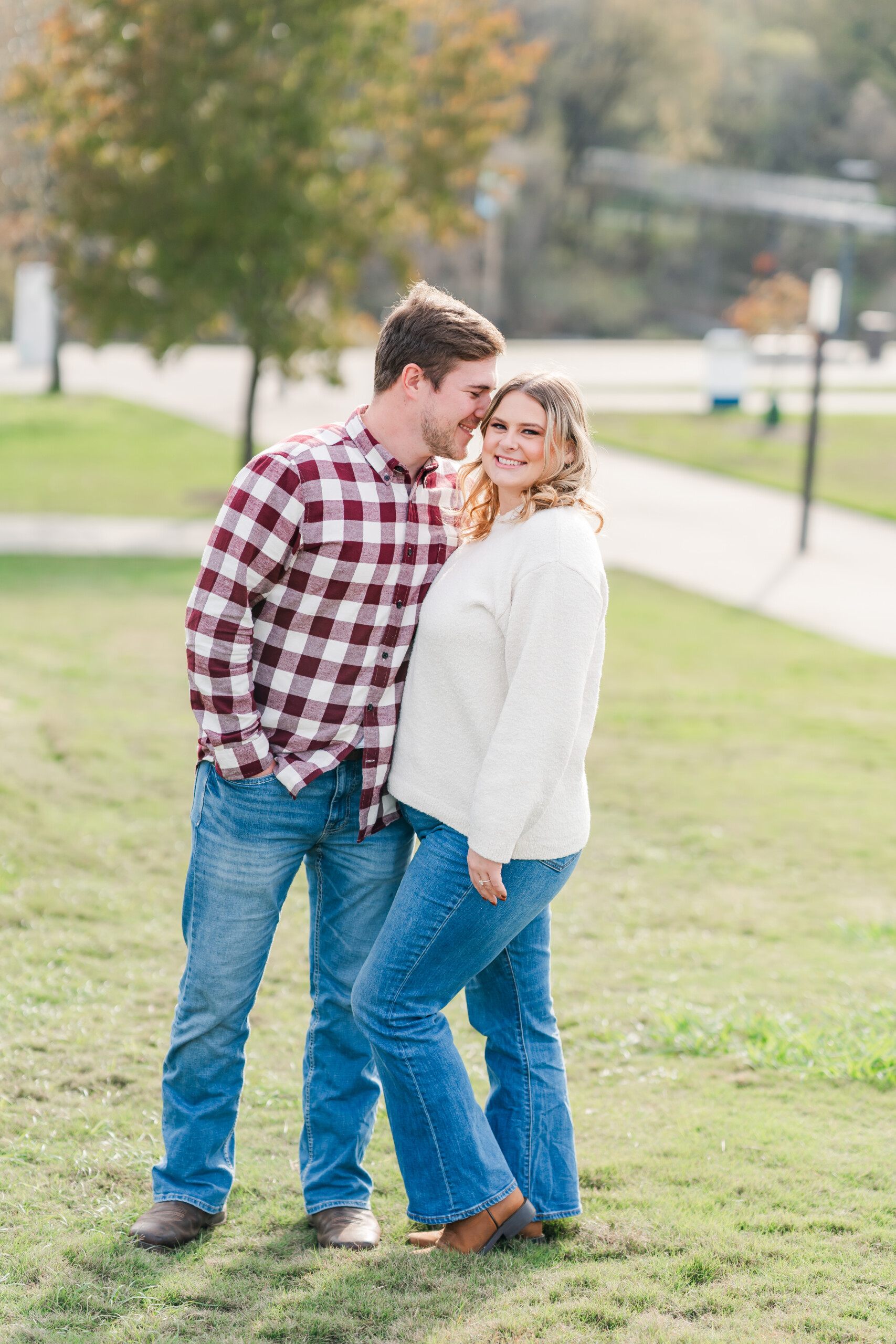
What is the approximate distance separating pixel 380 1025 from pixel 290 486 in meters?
1.07

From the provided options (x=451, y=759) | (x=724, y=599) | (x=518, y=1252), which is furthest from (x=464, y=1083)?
(x=724, y=599)

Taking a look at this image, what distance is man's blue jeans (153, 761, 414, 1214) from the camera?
295 cm

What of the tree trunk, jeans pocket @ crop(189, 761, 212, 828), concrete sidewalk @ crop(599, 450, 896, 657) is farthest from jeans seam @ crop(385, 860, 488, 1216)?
the tree trunk

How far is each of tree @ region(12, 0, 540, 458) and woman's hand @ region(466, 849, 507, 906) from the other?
12.3m

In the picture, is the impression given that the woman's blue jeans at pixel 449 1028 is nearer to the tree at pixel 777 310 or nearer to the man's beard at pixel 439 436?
the man's beard at pixel 439 436

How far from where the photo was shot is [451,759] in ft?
9.37

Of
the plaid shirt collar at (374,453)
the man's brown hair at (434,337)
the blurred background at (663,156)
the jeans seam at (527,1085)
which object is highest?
the blurred background at (663,156)

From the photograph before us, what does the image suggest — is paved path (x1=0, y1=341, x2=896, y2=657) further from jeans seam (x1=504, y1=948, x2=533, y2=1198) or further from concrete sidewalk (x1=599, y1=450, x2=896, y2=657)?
jeans seam (x1=504, y1=948, x2=533, y2=1198)

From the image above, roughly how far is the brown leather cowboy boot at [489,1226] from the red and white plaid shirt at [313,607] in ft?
2.65

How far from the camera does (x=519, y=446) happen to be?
2779mm

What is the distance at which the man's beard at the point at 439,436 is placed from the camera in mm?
2896

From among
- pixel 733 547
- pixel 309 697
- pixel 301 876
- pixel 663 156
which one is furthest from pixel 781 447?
pixel 663 156

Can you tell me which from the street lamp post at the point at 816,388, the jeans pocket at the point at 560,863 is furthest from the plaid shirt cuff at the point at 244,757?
the street lamp post at the point at 816,388

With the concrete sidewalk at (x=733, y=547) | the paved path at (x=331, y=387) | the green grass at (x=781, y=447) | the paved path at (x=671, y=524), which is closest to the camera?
the concrete sidewalk at (x=733, y=547)
